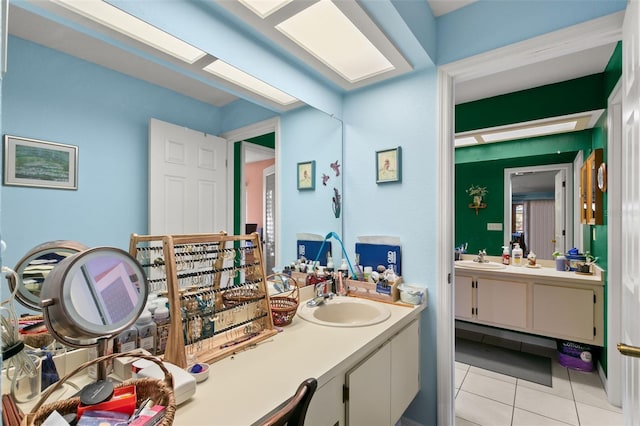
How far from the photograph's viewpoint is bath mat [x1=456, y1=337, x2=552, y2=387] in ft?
8.29

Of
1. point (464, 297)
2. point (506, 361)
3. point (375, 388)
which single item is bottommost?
point (506, 361)

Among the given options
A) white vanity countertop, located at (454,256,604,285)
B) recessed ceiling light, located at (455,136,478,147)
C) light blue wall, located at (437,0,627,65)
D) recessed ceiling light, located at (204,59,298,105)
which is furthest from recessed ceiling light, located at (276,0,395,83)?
white vanity countertop, located at (454,256,604,285)

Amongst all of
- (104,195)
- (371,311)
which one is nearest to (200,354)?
(104,195)

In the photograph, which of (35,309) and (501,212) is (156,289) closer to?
(35,309)

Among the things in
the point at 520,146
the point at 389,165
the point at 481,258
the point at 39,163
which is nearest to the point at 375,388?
the point at 389,165

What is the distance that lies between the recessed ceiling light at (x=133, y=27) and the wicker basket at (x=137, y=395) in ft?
3.47

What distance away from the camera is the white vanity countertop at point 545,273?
2471 mm

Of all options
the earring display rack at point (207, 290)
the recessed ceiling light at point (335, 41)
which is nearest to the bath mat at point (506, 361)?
the earring display rack at point (207, 290)

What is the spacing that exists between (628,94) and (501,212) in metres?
2.55

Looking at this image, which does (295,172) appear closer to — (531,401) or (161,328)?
(161,328)

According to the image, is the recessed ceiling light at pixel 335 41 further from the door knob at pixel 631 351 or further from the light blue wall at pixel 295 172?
the door knob at pixel 631 351

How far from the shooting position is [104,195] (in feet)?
3.10

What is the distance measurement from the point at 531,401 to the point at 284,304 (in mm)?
2056

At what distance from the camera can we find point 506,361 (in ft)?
9.04
